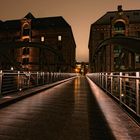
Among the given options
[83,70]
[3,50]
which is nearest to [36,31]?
[3,50]

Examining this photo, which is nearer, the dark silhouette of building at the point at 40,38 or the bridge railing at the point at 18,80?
the bridge railing at the point at 18,80

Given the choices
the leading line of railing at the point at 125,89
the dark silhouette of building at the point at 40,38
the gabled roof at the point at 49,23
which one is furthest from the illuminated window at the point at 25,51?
the leading line of railing at the point at 125,89

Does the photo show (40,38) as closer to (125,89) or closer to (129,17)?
(129,17)

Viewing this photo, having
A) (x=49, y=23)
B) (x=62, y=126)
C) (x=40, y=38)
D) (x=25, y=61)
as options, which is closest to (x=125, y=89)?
(x=62, y=126)

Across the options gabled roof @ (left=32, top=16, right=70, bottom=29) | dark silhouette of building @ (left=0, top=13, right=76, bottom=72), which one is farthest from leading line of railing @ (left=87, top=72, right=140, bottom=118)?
gabled roof @ (left=32, top=16, right=70, bottom=29)

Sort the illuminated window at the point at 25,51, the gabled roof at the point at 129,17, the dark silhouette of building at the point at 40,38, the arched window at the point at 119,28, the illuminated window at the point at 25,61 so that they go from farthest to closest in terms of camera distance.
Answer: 1. the illuminated window at the point at 25,51
2. the illuminated window at the point at 25,61
3. the dark silhouette of building at the point at 40,38
4. the gabled roof at the point at 129,17
5. the arched window at the point at 119,28

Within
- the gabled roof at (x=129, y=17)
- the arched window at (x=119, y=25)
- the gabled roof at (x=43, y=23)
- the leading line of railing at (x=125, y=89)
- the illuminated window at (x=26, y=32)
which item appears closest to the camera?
the leading line of railing at (x=125, y=89)

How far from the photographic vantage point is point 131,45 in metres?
21.8

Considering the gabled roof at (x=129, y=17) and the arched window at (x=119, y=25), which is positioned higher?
the gabled roof at (x=129, y=17)

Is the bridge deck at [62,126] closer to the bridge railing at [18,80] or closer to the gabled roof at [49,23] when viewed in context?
A: the bridge railing at [18,80]

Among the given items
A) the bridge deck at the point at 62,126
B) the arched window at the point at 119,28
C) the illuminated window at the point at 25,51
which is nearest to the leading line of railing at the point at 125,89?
the bridge deck at the point at 62,126

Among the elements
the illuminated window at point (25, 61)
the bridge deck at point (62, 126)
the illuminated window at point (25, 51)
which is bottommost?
the bridge deck at point (62, 126)

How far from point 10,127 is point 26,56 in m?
57.1

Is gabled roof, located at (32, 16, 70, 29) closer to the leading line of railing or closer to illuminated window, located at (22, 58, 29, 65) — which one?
illuminated window, located at (22, 58, 29, 65)
